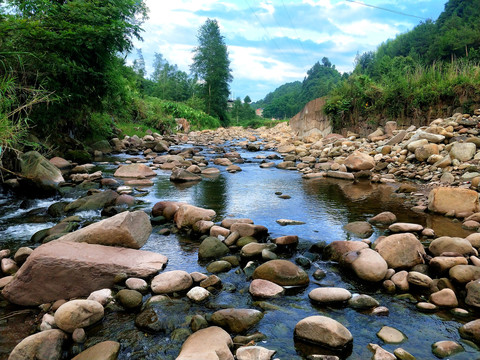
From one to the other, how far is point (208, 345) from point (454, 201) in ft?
16.2

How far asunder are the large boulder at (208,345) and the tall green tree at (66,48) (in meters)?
5.99

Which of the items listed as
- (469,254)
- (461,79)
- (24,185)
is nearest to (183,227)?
(469,254)

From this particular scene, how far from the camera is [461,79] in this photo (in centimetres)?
1130

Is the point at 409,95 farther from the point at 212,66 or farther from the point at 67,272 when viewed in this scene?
the point at 212,66

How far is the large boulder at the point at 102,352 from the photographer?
2.21 m

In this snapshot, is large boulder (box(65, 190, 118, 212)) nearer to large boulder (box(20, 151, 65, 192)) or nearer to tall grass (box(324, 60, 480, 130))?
large boulder (box(20, 151, 65, 192))

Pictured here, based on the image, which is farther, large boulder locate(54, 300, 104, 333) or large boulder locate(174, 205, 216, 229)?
large boulder locate(174, 205, 216, 229)

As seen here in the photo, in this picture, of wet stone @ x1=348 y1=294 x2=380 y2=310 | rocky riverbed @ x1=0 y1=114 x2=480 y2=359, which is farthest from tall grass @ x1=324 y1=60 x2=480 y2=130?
wet stone @ x1=348 y1=294 x2=380 y2=310

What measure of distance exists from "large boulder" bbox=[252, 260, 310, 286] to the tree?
137 feet

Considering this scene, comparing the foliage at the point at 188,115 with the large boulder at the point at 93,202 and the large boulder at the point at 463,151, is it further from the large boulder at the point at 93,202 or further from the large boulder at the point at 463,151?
the large boulder at the point at 93,202

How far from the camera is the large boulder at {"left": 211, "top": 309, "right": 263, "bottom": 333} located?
256cm

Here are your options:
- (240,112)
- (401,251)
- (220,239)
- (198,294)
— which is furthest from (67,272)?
(240,112)

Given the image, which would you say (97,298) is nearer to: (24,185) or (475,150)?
(24,185)

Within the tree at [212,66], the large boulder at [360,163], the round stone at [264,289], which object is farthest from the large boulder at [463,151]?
the tree at [212,66]
